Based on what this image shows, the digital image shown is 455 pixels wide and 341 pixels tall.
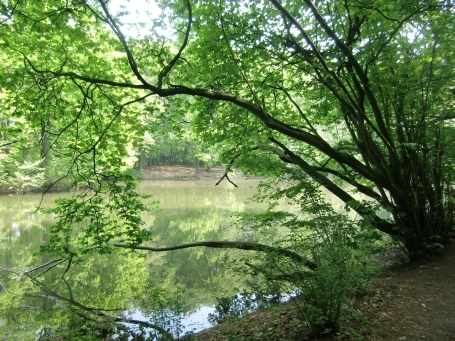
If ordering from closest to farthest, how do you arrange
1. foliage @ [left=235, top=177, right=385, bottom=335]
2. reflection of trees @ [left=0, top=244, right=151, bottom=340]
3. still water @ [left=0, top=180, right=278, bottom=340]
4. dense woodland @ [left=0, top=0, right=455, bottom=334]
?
foliage @ [left=235, top=177, right=385, bottom=335] < dense woodland @ [left=0, top=0, right=455, bottom=334] < reflection of trees @ [left=0, top=244, right=151, bottom=340] < still water @ [left=0, top=180, right=278, bottom=340]

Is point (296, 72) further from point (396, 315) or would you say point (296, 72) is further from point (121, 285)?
point (121, 285)

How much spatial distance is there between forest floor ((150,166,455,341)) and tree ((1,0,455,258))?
79cm

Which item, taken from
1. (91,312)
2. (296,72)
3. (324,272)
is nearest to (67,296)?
(91,312)

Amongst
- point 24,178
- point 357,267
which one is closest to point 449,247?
point 357,267

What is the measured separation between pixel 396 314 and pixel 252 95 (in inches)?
164

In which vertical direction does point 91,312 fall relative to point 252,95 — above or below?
below

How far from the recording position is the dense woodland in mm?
4605

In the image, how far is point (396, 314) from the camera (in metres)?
4.05

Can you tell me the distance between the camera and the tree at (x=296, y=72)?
16.1ft

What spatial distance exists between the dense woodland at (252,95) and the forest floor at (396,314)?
0.68 m

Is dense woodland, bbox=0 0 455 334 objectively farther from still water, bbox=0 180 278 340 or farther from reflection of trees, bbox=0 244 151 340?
reflection of trees, bbox=0 244 151 340

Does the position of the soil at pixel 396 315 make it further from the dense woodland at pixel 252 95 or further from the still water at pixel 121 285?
the still water at pixel 121 285

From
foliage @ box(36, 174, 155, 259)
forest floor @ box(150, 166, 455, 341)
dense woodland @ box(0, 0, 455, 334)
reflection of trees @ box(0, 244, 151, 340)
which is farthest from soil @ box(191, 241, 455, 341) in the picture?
reflection of trees @ box(0, 244, 151, 340)

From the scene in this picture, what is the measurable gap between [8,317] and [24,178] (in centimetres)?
2004
